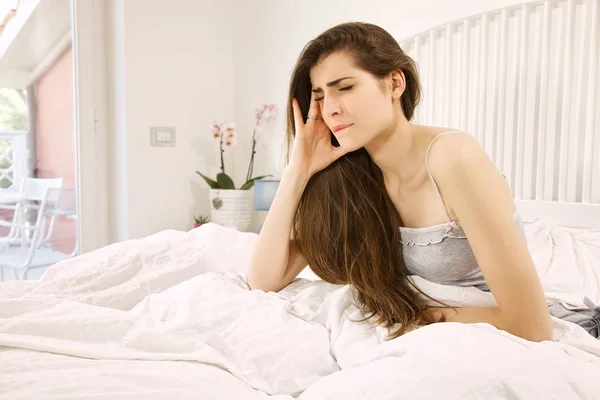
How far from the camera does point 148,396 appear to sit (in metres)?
0.70

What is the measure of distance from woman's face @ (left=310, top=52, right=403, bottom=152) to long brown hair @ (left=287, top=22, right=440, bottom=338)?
0.08 ft

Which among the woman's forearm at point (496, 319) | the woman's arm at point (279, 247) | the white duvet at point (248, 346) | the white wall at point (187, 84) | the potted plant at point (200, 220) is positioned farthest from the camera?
the potted plant at point (200, 220)

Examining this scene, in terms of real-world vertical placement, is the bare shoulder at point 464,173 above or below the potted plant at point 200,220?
above

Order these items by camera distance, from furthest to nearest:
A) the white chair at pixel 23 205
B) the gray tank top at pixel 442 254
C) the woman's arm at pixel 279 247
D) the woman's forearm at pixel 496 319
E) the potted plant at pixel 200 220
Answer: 1. the potted plant at pixel 200 220
2. the white chair at pixel 23 205
3. the woman's arm at pixel 279 247
4. the gray tank top at pixel 442 254
5. the woman's forearm at pixel 496 319

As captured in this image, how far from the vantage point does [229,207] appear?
3.01 meters

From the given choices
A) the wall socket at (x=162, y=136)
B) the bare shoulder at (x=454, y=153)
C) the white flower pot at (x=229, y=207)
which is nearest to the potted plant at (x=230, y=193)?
the white flower pot at (x=229, y=207)

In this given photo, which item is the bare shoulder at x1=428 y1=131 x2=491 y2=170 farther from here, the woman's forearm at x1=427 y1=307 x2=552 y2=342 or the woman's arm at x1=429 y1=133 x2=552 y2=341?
the woman's forearm at x1=427 y1=307 x2=552 y2=342

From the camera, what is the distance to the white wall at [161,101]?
298 cm

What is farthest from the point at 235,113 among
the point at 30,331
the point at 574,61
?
the point at 30,331

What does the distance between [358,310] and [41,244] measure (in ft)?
7.98

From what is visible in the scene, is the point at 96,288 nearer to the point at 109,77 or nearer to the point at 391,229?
the point at 391,229

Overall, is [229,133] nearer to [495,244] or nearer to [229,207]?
[229,207]

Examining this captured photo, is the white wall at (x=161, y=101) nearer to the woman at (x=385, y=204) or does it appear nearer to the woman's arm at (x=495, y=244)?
the woman at (x=385, y=204)

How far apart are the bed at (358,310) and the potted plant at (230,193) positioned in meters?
1.16
